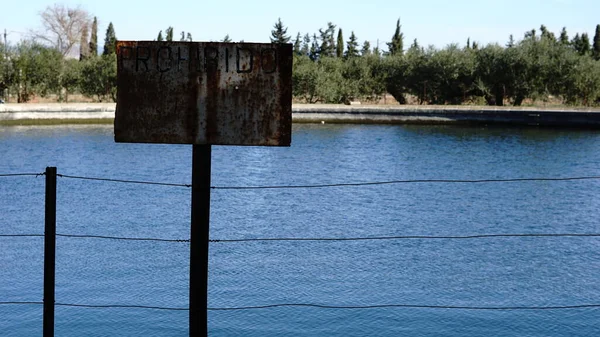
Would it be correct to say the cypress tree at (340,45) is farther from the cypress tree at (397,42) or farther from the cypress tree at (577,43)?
the cypress tree at (577,43)

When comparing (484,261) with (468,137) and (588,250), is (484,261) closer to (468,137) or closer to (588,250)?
(588,250)

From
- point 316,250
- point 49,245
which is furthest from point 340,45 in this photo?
point 49,245

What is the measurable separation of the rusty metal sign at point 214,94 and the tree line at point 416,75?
4892 cm

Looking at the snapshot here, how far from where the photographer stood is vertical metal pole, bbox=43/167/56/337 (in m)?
4.35

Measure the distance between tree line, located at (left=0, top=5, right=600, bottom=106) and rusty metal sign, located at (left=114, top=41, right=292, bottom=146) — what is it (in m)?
48.9

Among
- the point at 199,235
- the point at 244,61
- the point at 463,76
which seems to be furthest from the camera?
the point at 463,76

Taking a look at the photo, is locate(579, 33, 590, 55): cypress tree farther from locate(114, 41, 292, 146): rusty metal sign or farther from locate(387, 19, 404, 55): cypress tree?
locate(114, 41, 292, 146): rusty metal sign

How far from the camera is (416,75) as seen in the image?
54.6 meters

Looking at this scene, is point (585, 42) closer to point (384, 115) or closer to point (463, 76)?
point (463, 76)

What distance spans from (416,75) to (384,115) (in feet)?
25.1

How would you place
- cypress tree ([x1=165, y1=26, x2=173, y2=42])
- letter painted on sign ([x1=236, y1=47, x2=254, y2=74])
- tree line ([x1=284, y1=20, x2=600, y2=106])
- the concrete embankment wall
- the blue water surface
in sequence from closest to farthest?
letter painted on sign ([x1=236, y1=47, x2=254, y2=74]), the blue water surface, the concrete embankment wall, tree line ([x1=284, y1=20, x2=600, y2=106]), cypress tree ([x1=165, y1=26, x2=173, y2=42])

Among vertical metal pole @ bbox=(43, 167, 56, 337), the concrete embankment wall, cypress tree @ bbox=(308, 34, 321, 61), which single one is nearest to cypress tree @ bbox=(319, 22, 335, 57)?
cypress tree @ bbox=(308, 34, 321, 61)

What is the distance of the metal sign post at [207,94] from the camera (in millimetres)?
4215

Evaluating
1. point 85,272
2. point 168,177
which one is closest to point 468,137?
point 168,177
